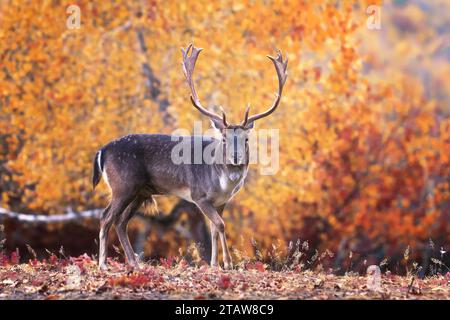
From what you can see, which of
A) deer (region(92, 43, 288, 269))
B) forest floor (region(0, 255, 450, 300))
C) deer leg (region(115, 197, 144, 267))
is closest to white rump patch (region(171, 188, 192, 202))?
deer (region(92, 43, 288, 269))

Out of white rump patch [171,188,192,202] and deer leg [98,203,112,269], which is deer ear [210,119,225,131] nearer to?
white rump patch [171,188,192,202]

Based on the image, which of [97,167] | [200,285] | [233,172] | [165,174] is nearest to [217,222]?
[233,172]

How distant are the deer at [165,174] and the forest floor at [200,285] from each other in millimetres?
928

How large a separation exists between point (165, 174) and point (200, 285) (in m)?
2.47

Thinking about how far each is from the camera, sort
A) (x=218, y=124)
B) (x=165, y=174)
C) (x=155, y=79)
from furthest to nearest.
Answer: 1. (x=155, y=79)
2. (x=165, y=174)
3. (x=218, y=124)

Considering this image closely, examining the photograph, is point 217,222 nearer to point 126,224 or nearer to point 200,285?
point 126,224

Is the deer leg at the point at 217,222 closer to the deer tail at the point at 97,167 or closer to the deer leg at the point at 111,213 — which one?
the deer leg at the point at 111,213

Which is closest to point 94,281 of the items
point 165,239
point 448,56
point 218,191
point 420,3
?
point 218,191

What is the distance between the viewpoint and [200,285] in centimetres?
725

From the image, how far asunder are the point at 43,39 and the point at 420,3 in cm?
1980

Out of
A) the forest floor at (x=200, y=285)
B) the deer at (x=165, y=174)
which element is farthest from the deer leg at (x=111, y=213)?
the forest floor at (x=200, y=285)

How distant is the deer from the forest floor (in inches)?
36.5

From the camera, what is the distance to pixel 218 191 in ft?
30.4

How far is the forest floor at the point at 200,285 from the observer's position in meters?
6.80
